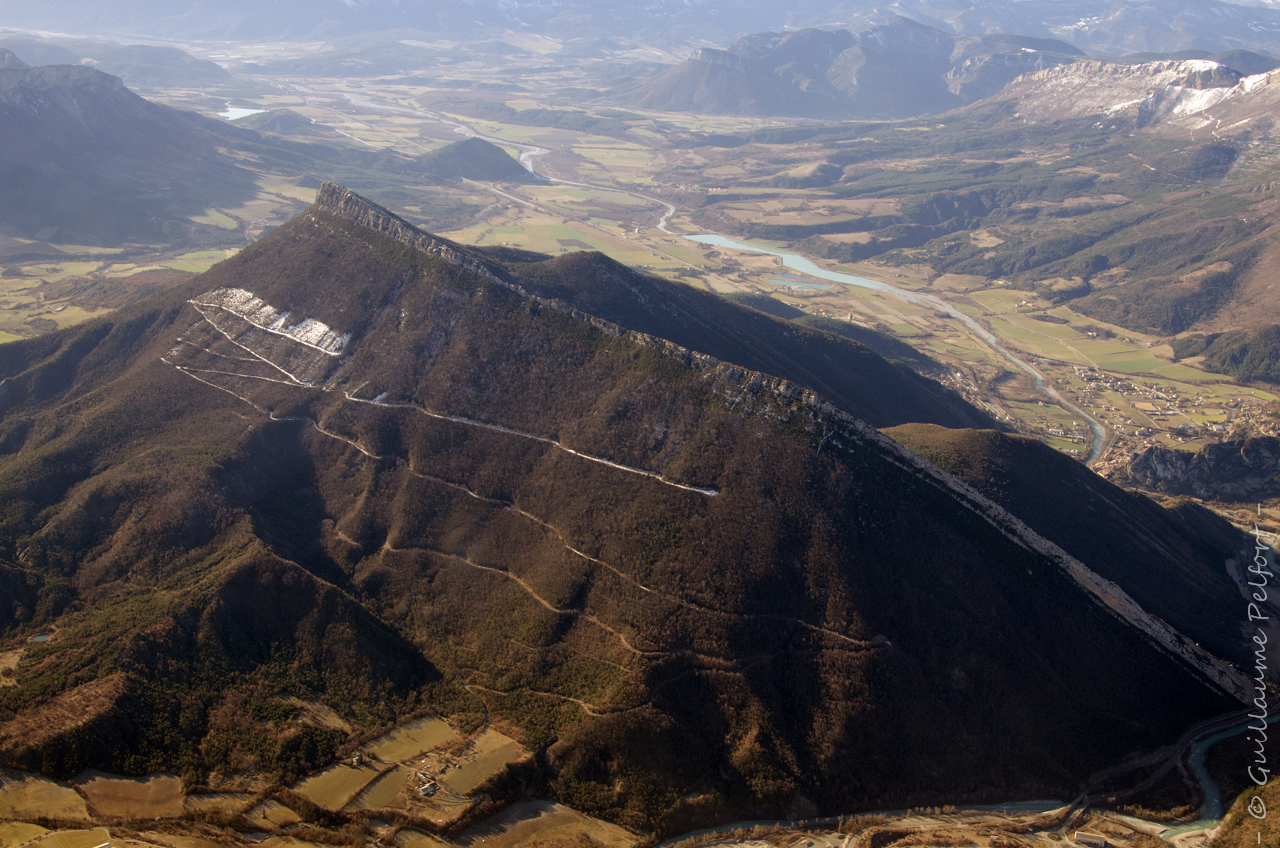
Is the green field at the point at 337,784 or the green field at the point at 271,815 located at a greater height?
the green field at the point at 337,784

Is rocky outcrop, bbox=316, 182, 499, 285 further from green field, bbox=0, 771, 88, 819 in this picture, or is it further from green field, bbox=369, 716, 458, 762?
green field, bbox=0, 771, 88, 819

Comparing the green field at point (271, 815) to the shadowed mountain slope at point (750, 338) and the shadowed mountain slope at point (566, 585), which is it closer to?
the shadowed mountain slope at point (566, 585)

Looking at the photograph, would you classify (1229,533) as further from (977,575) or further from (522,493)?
(522,493)
